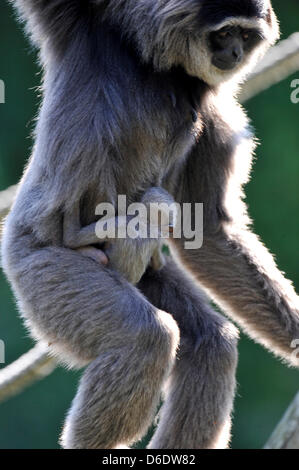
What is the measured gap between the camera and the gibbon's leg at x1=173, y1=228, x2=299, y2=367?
182 inches

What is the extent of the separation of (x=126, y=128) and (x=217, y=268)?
3.58ft

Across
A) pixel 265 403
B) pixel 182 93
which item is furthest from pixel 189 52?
pixel 265 403

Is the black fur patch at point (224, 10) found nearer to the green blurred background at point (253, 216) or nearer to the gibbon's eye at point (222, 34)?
the gibbon's eye at point (222, 34)

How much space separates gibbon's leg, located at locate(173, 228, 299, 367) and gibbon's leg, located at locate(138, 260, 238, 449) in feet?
0.63

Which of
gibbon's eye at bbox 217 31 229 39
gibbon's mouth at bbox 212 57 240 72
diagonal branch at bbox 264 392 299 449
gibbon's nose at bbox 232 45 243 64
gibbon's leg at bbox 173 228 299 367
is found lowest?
diagonal branch at bbox 264 392 299 449

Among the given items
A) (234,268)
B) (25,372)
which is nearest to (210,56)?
(234,268)

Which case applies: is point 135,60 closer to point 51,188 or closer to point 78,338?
point 51,188

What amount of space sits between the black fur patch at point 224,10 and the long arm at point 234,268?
34.9 inches

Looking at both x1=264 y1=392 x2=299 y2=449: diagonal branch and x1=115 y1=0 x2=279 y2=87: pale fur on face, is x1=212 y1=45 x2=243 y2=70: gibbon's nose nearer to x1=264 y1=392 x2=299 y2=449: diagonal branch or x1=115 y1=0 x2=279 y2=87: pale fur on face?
x1=115 y1=0 x2=279 y2=87: pale fur on face

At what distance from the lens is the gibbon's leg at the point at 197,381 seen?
4324 millimetres

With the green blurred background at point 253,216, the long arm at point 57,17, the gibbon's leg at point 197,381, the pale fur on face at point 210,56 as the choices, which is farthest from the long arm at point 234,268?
the green blurred background at point 253,216

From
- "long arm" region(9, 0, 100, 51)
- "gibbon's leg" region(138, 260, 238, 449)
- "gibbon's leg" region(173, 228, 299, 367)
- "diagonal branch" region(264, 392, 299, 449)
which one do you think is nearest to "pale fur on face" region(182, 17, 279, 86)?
"long arm" region(9, 0, 100, 51)

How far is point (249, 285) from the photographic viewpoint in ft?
15.5

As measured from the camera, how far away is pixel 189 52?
13.5ft
